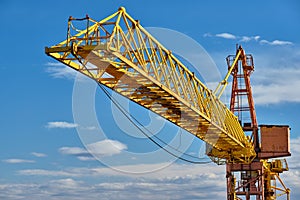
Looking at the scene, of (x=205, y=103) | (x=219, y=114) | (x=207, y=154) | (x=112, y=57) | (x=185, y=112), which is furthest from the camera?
(x=207, y=154)

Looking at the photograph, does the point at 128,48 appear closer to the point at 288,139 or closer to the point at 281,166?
the point at 288,139

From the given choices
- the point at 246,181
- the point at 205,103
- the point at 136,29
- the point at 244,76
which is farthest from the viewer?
the point at 244,76

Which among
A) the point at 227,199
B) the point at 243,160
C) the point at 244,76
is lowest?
the point at 227,199

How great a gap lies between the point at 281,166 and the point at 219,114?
22951 millimetres

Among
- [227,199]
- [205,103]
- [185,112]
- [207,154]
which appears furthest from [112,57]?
[227,199]

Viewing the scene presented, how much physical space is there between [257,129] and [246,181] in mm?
5328

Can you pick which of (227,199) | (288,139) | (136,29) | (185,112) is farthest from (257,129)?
(136,29)

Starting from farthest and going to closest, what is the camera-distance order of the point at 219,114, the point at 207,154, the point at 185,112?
the point at 207,154 < the point at 219,114 < the point at 185,112

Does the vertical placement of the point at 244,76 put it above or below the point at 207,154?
above

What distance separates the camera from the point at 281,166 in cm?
6512

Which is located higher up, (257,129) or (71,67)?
(257,129)

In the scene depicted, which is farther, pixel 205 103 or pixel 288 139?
pixel 288 139

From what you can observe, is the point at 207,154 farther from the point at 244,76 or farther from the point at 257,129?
the point at 244,76

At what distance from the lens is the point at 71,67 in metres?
28.8
